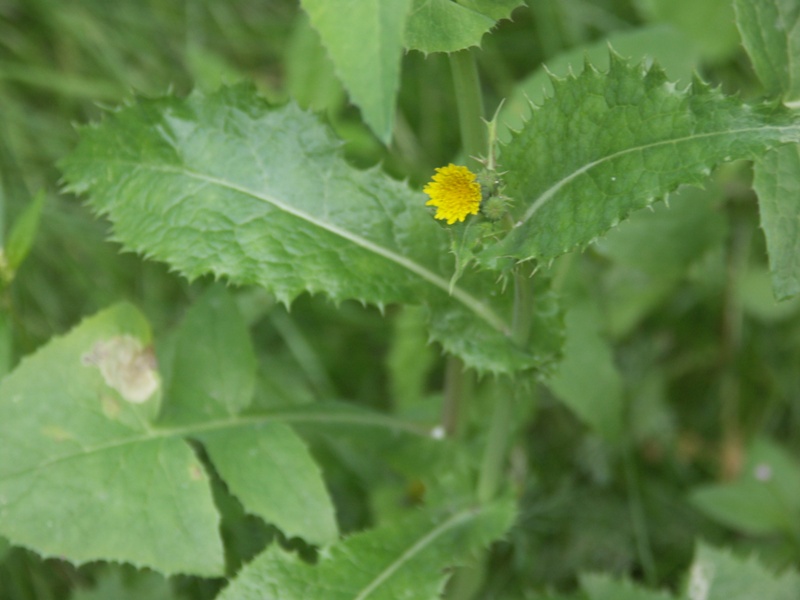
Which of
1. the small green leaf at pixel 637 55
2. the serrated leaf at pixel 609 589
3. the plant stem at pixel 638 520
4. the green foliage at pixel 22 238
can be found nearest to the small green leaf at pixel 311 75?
the small green leaf at pixel 637 55

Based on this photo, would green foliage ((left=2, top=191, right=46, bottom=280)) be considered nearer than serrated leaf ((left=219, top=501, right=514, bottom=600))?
No

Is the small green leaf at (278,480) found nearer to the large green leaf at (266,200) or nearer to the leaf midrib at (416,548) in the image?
the leaf midrib at (416,548)

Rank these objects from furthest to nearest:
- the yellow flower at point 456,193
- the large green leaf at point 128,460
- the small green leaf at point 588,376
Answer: the small green leaf at point 588,376 → the large green leaf at point 128,460 → the yellow flower at point 456,193

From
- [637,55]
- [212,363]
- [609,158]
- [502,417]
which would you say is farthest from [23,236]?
[637,55]

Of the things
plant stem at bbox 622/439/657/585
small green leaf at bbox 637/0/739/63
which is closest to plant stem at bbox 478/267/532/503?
plant stem at bbox 622/439/657/585

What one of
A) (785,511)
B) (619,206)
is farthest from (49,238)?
(785,511)

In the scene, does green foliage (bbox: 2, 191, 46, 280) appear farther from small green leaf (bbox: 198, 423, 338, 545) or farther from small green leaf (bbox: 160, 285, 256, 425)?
small green leaf (bbox: 198, 423, 338, 545)
